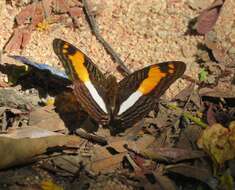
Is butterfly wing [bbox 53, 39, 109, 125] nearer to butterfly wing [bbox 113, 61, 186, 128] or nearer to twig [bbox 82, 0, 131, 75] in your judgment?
butterfly wing [bbox 113, 61, 186, 128]

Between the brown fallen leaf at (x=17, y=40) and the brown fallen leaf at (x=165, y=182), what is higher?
the brown fallen leaf at (x=17, y=40)

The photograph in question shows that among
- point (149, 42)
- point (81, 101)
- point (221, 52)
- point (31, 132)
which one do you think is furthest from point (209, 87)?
point (31, 132)

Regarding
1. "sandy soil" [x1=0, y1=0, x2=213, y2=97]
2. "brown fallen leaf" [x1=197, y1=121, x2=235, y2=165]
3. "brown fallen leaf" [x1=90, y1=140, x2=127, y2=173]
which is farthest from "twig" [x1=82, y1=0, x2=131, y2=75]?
"brown fallen leaf" [x1=197, y1=121, x2=235, y2=165]

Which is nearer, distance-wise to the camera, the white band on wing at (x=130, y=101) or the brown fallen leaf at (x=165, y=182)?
the brown fallen leaf at (x=165, y=182)

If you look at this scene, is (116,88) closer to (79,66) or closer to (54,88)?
(79,66)

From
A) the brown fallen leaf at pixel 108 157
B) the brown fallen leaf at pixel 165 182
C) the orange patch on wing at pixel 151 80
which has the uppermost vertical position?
the orange patch on wing at pixel 151 80

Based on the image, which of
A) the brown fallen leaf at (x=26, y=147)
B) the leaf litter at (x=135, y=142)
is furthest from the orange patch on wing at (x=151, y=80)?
the brown fallen leaf at (x=26, y=147)

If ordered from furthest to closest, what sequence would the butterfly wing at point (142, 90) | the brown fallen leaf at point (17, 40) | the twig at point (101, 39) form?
the brown fallen leaf at point (17, 40) → the twig at point (101, 39) → the butterfly wing at point (142, 90)

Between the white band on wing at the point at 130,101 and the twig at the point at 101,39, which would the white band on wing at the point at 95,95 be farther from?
the twig at the point at 101,39

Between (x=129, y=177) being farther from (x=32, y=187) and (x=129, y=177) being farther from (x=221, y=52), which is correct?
(x=221, y=52)
